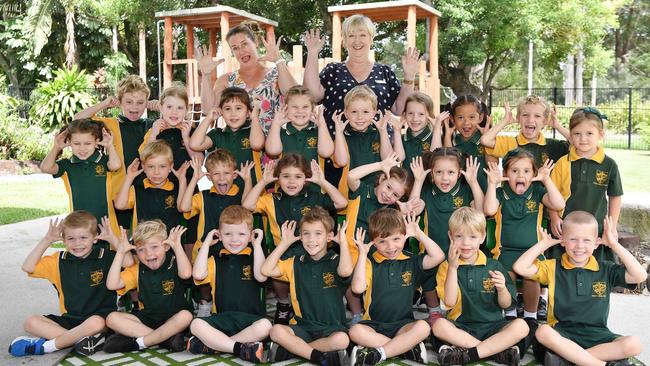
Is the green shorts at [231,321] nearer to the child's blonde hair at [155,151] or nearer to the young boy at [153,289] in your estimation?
the young boy at [153,289]

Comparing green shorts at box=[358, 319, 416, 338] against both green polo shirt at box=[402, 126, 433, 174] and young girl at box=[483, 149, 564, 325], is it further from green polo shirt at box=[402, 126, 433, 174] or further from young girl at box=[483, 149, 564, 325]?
green polo shirt at box=[402, 126, 433, 174]

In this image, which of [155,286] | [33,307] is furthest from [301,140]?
[33,307]

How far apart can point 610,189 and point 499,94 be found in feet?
77.6

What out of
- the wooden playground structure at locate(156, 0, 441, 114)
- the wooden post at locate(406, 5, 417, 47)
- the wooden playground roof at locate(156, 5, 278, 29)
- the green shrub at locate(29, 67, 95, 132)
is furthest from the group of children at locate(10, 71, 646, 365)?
the green shrub at locate(29, 67, 95, 132)

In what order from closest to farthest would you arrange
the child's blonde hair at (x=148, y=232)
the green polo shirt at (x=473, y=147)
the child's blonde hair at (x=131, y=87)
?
the child's blonde hair at (x=148, y=232) < the green polo shirt at (x=473, y=147) < the child's blonde hair at (x=131, y=87)

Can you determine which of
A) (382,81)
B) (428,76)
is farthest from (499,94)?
(382,81)

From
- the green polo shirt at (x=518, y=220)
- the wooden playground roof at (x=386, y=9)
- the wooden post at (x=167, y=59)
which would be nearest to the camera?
the green polo shirt at (x=518, y=220)

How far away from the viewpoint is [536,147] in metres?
4.44

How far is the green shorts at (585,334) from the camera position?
3.39 m

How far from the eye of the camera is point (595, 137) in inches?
162

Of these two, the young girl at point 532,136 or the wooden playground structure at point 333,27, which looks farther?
the wooden playground structure at point 333,27

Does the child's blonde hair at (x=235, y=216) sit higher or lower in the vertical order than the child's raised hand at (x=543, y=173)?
lower

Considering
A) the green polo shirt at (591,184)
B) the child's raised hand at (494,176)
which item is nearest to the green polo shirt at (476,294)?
the child's raised hand at (494,176)

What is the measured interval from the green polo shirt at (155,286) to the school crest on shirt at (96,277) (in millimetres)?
160
